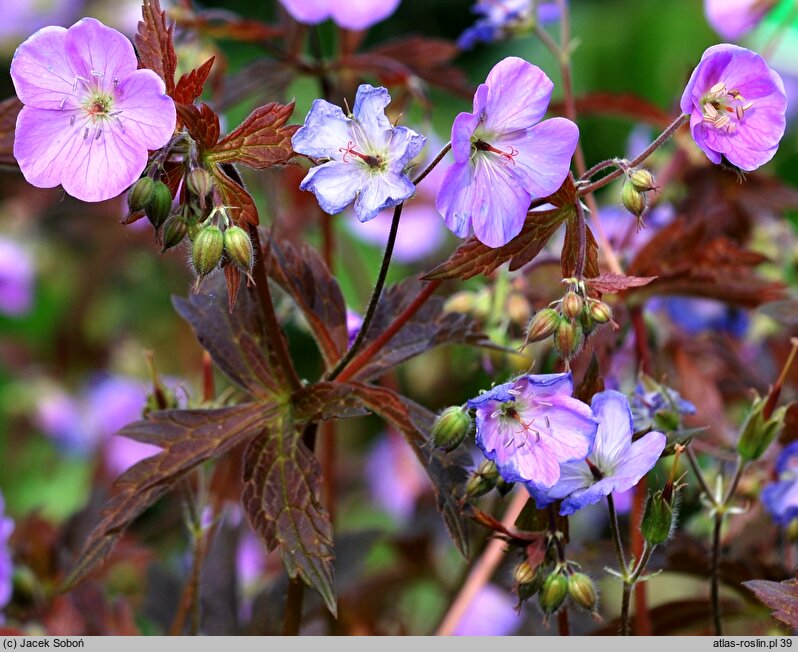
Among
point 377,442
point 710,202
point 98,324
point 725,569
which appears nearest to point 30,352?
point 98,324

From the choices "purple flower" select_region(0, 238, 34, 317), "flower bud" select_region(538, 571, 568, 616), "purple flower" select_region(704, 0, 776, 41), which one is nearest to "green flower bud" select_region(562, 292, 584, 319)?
"flower bud" select_region(538, 571, 568, 616)

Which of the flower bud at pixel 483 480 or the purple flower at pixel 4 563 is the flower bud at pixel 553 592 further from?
the purple flower at pixel 4 563

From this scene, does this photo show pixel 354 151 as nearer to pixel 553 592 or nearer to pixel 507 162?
pixel 507 162

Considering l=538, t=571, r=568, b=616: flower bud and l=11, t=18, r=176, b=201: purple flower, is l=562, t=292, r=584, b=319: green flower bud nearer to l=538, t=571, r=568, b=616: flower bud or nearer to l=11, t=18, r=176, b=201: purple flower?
l=538, t=571, r=568, b=616: flower bud

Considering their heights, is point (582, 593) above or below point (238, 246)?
below

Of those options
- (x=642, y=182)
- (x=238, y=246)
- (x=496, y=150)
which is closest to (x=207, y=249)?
(x=238, y=246)
